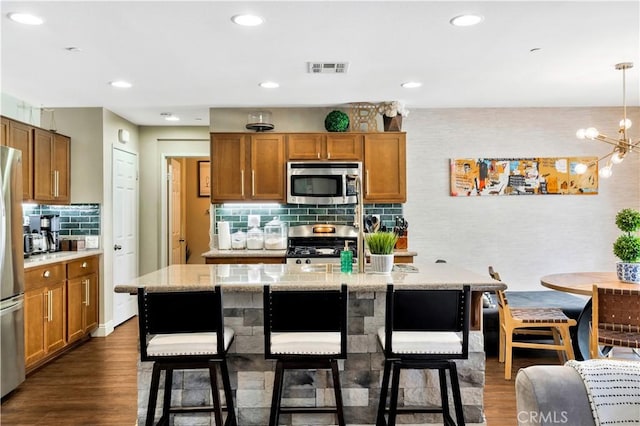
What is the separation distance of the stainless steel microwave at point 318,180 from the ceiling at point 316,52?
Answer: 2.25ft

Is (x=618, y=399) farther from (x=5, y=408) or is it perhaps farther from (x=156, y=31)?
(x=5, y=408)

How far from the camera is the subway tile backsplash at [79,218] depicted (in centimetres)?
525

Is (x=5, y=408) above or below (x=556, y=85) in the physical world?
below

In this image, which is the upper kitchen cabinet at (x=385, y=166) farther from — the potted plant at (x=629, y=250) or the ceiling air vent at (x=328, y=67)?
the potted plant at (x=629, y=250)

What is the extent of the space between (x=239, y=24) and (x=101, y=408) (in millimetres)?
2712

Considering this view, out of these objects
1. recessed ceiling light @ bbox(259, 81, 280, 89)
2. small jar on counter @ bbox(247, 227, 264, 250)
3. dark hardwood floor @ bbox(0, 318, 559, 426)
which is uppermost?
recessed ceiling light @ bbox(259, 81, 280, 89)

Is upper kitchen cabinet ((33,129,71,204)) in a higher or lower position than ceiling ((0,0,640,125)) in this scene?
lower

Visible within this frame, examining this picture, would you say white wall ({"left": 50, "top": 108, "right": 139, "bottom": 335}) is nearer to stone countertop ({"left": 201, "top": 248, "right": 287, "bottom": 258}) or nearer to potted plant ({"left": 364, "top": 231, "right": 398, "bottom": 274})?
stone countertop ({"left": 201, "top": 248, "right": 287, "bottom": 258})

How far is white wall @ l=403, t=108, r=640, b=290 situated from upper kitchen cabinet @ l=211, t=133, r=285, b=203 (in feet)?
5.01

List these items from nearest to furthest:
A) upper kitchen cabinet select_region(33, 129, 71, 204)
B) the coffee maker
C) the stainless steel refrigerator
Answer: the stainless steel refrigerator
upper kitchen cabinet select_region(33, 129, 71, 204)
the coffee maker

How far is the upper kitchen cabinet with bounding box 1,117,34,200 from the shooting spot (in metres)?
4.12

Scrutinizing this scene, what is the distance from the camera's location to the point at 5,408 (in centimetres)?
326

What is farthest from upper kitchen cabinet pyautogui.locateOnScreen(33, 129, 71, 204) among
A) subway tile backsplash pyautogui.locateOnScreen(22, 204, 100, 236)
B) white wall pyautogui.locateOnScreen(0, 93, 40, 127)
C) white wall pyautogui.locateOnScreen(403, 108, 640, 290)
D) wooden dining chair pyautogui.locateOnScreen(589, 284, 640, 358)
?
wooden dining chair pyautogui.locateOnScreen(589, 284, 640, 358)

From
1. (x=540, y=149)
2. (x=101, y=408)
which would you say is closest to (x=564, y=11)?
(x=540, y=149)
